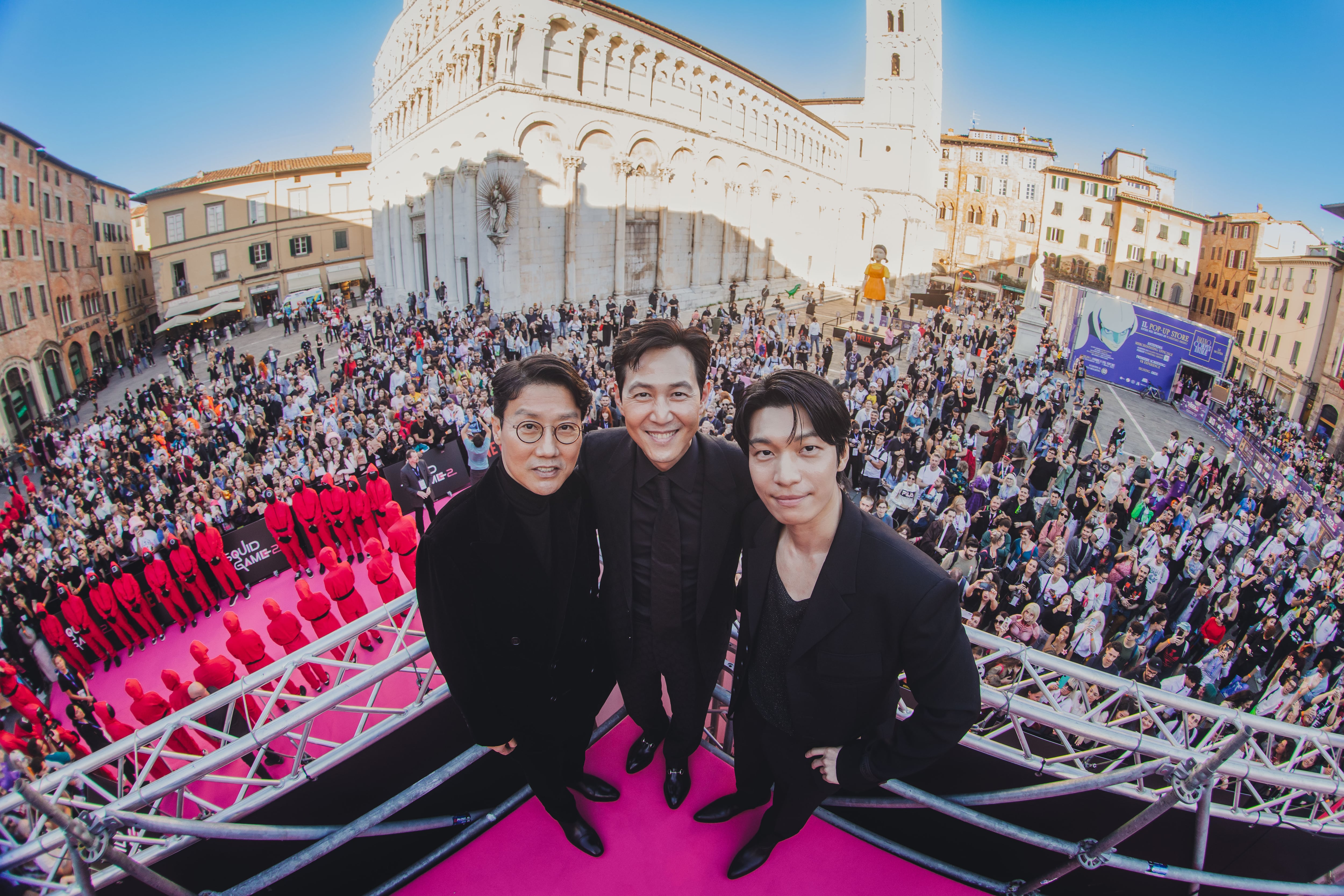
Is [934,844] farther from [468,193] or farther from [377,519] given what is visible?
[468,193]

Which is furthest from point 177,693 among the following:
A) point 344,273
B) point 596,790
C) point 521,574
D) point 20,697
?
point 344,273

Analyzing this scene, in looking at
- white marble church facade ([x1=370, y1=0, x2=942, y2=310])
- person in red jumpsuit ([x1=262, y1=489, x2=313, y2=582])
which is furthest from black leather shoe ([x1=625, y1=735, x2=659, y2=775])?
white marble church facade ([x1=370, y1=0, x2=942, y2=310])

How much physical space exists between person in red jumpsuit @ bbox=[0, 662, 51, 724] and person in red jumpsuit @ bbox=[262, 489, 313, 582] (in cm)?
296

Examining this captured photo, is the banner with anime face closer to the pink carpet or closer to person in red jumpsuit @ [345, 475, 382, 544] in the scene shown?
the pink carpet

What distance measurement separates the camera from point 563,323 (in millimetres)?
21812

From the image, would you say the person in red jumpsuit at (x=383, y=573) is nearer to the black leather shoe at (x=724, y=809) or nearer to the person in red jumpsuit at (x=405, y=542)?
the person in red jumpsuit at (x=405, y=542)

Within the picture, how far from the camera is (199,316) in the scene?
100ft

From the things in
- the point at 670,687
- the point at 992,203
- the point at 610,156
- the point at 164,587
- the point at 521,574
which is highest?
the point at 992,203

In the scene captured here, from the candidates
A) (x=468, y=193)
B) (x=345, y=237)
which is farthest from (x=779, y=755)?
(x=345, y=237)

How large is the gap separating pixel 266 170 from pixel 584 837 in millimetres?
43970

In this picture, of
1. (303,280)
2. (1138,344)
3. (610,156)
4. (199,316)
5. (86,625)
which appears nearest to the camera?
(86,625)

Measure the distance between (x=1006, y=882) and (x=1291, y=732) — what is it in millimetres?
1551

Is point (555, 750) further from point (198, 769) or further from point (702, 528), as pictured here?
point (198, 769)

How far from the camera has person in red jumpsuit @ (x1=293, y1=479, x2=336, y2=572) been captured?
9.18 metres
